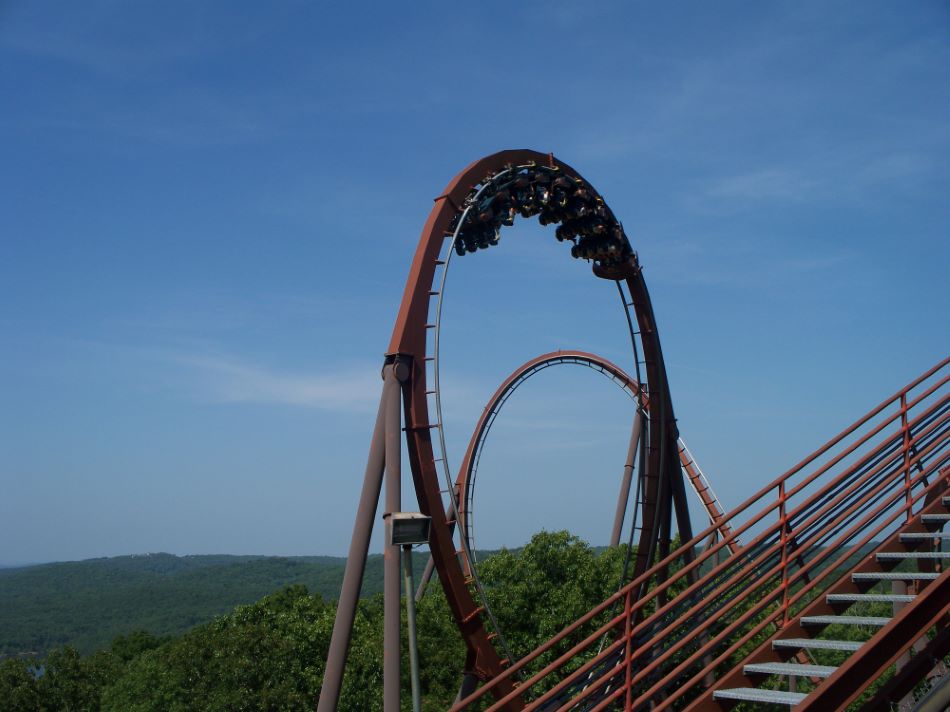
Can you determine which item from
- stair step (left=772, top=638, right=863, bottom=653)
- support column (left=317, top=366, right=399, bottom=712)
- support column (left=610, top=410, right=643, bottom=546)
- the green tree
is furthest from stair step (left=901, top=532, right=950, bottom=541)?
the green tree

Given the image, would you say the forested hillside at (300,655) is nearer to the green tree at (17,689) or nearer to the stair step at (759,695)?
the green tree at (17,689)

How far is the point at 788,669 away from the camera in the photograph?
6168mm

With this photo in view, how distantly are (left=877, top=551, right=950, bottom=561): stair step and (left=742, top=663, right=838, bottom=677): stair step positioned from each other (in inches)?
46.5

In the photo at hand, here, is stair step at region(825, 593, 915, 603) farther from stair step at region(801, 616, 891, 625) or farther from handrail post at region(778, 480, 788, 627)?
handrail post at region(778, 480, 788, 627)

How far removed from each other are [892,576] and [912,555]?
0.23 metres

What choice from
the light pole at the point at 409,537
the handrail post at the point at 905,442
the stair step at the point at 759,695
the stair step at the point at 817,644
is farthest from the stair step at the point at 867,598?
the light pole at the point at 409,537

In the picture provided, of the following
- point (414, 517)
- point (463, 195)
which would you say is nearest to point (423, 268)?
point (463, 195)

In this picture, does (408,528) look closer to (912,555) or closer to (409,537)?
(409,537)

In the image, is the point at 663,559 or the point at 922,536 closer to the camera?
the point at 922,536

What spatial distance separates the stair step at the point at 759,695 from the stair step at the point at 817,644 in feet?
1.19

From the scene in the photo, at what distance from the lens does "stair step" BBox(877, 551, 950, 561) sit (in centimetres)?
660

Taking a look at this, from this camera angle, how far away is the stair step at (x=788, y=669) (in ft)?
19.5

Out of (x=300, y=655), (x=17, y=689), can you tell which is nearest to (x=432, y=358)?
(x=300, y=655)

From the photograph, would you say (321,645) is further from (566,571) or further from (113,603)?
(113,603)
